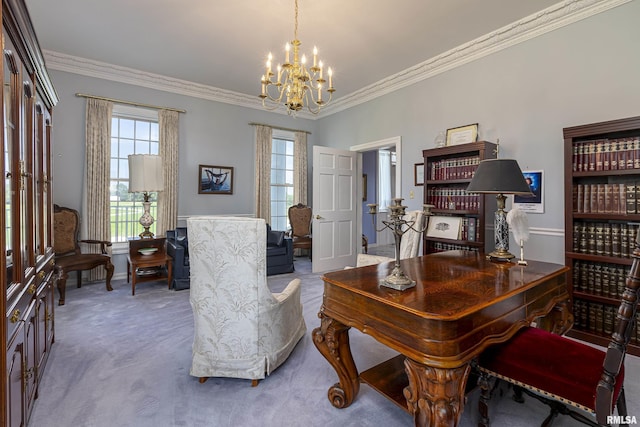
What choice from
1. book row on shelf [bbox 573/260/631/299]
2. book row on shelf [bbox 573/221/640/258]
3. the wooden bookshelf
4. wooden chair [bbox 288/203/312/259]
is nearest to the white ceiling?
the wooden bookshelf

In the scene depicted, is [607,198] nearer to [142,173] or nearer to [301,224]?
[301,224]

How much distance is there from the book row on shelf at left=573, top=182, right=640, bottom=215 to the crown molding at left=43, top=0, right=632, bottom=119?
5.51 ft

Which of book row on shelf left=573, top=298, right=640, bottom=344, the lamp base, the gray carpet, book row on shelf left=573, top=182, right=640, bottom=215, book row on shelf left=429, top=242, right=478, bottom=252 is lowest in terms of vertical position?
the gray carpet

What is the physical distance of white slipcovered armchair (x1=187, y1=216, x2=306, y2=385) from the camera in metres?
1.94

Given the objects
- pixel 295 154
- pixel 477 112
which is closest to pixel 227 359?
pixel 477 112

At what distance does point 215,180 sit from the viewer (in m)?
5.55

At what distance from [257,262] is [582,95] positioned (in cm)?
340

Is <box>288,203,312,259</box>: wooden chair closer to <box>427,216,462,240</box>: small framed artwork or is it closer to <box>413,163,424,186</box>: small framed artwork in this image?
<box>413,163,424,186</box>: small framed artwork

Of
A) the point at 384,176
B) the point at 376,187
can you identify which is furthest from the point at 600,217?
the point at 384,176

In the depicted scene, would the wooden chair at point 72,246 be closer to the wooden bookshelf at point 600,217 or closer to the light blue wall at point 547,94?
the light blue wall at point 547,94

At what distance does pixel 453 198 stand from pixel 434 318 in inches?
114

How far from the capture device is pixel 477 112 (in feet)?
12.5

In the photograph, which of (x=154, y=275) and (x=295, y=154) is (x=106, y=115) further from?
(x=295, y=154)

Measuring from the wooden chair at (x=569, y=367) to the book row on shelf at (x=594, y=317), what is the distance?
157 centimetres
